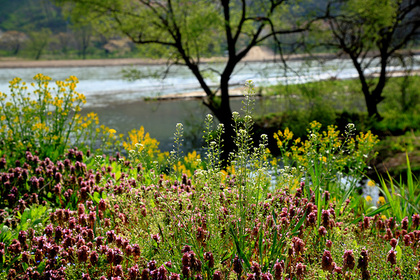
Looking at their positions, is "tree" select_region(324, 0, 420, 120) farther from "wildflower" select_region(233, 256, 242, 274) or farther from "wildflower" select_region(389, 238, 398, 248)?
"wildflower" select_region(233, 256, 242, 274)

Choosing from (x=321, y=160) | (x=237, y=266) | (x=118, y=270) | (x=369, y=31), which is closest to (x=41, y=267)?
(x=118, y=270)

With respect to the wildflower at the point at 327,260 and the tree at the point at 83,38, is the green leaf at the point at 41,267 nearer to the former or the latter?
the wildflower at the point at 327,260

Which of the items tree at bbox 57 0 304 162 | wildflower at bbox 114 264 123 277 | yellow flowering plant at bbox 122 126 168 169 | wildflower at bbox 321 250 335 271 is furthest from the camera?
tree at bbox 57 0 304 162

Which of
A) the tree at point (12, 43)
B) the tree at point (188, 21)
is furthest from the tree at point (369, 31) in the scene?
the tree at point (12, 43)

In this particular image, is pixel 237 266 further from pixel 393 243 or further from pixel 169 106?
pixel 169 106

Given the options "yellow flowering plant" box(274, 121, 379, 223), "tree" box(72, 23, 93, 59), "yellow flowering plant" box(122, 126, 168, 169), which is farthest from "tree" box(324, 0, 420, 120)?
"tree" box(72, 23, 93, 59)

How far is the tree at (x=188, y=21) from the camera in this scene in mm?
15719

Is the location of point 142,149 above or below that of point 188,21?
below

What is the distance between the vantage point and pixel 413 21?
18.2 m

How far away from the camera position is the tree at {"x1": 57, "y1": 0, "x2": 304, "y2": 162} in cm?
1572

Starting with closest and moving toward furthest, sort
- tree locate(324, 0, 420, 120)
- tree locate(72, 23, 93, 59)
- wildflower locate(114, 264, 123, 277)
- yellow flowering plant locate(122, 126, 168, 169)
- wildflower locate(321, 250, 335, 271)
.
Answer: wildflower locate(321, 250, 335, 271) → wildflower locate(114, 264, 123, 277) → yellow flowering plant locate(122, 126, 168, 169) → tree locate(324, 0, 420, 120) → tree locate(72, 23, 93, 59)

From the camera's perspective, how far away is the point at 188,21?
1623cm

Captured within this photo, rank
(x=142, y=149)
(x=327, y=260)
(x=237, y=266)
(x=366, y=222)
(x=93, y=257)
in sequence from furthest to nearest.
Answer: (x=366, y=222)
(x=142, y=149)
(x=93, y=257)
(x=237, y=266)
(x=327, y=260)

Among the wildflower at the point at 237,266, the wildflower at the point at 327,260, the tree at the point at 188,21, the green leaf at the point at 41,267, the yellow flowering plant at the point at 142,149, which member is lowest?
the green leaf at the point at 41,267
